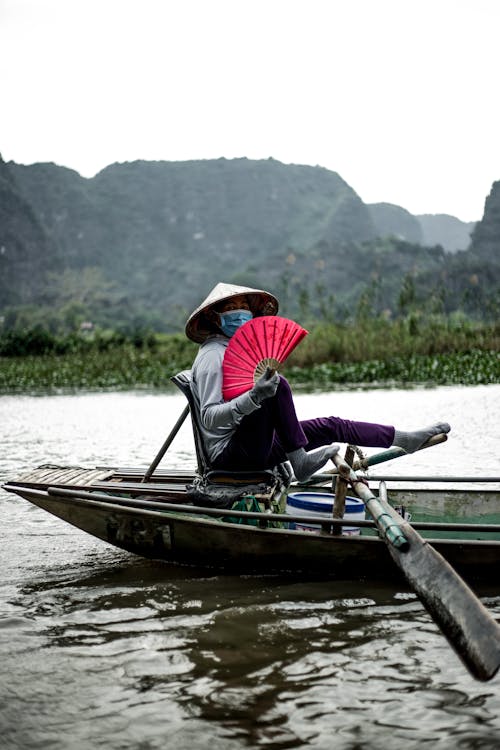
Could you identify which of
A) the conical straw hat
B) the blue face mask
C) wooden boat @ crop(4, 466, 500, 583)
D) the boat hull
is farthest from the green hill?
the boat hull

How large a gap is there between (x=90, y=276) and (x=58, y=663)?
10246cm

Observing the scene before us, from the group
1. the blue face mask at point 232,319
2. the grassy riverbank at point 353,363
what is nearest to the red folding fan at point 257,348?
the blue face mask at point 232,319

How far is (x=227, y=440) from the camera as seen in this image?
13.1ft

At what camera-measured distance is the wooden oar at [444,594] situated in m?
2.61

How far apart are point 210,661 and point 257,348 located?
1376 millimetres

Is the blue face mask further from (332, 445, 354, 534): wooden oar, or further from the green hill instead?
the green hill

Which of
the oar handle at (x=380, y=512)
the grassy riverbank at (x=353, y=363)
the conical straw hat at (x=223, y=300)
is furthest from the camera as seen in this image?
the grassy riverbank at (x=353, y=363)

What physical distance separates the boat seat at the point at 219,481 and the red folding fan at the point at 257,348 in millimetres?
341

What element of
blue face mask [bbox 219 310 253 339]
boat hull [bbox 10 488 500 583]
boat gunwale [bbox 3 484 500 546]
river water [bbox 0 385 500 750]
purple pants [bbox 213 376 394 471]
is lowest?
river water [bbox 0 385 500 750]

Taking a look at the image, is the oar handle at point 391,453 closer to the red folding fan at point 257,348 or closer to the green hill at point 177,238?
the red folding fan at point 257,348

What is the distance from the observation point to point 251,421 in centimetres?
393

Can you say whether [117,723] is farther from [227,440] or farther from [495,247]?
[495,247]

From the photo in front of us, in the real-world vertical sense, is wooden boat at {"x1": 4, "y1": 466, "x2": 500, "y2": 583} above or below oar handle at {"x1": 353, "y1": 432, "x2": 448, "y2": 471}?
below

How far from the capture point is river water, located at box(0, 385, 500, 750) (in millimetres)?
2600
